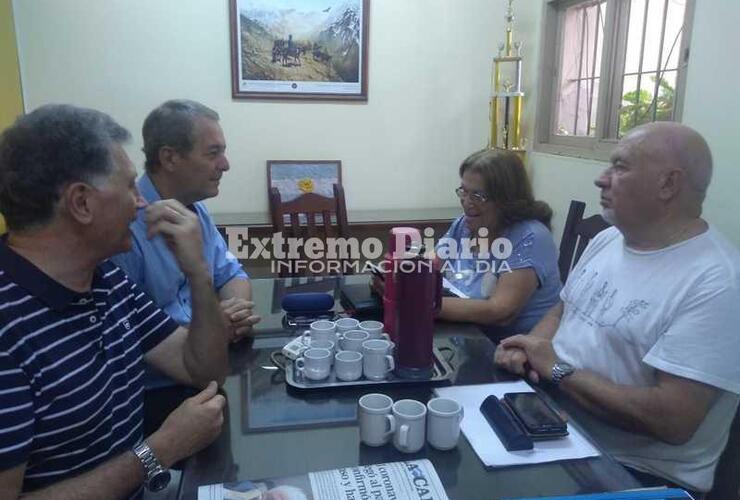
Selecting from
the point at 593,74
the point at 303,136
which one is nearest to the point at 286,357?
the point at 303,136

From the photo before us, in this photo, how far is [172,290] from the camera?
5.07ft

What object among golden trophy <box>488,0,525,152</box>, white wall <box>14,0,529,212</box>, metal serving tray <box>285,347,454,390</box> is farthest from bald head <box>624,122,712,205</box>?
white wall <box>14,0,529,212</box>

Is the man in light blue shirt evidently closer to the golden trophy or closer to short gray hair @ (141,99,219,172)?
short gray hair @ (141,99,219,172)

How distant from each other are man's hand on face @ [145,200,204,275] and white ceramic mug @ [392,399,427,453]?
56 cm

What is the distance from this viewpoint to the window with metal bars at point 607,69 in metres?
2.32

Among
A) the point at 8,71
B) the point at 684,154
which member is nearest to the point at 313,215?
the point at 8,71

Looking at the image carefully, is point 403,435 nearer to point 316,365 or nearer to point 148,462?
point 316,365

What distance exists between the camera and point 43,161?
87cm

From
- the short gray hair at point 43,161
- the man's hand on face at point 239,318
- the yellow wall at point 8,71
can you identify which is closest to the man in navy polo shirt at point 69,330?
the short gray hair at point 43,161

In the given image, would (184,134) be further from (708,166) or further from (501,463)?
(708,166)

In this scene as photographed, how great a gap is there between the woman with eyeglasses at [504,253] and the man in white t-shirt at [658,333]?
27 centimetres

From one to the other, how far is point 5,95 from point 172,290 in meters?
1.97

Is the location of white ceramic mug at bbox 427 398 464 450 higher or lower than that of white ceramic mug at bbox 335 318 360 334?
lower

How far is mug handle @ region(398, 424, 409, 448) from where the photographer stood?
0.90 meters
